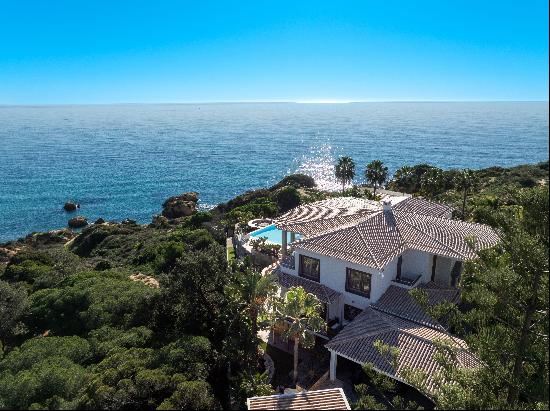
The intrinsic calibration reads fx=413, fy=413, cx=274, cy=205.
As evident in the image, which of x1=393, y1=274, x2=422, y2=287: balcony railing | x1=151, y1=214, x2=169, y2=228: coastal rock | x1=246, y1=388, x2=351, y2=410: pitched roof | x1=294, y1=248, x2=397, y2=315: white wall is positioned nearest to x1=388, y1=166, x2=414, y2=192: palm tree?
Result: x1=393, y1=274, x2=422, y2=287: balcony railing

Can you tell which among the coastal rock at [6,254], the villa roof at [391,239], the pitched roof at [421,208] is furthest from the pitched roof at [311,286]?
the coastal rock at [6,254]

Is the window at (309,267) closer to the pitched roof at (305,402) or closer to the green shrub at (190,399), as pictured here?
the pitched roof at (305,402)

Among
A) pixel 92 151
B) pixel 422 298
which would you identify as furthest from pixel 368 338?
pixel 92 151

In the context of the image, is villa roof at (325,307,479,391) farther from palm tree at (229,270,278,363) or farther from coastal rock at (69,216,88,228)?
coastal rock at (69,216,88,228)

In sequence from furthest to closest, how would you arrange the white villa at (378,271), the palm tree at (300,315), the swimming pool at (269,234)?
the swimming pool at (269,234) < the white villa at (378,271) < the palm tree at (300,315)

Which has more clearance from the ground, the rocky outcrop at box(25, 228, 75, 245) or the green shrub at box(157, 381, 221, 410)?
the green shrub at box(157, 381, 221, 410)

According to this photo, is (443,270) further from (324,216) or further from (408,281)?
(324,216)

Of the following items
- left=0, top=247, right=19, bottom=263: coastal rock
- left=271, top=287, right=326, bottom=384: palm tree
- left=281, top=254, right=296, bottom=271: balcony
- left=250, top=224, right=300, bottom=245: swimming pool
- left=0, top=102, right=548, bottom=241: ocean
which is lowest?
left=0, top=247, right=19, bottom=263: coastal rock
